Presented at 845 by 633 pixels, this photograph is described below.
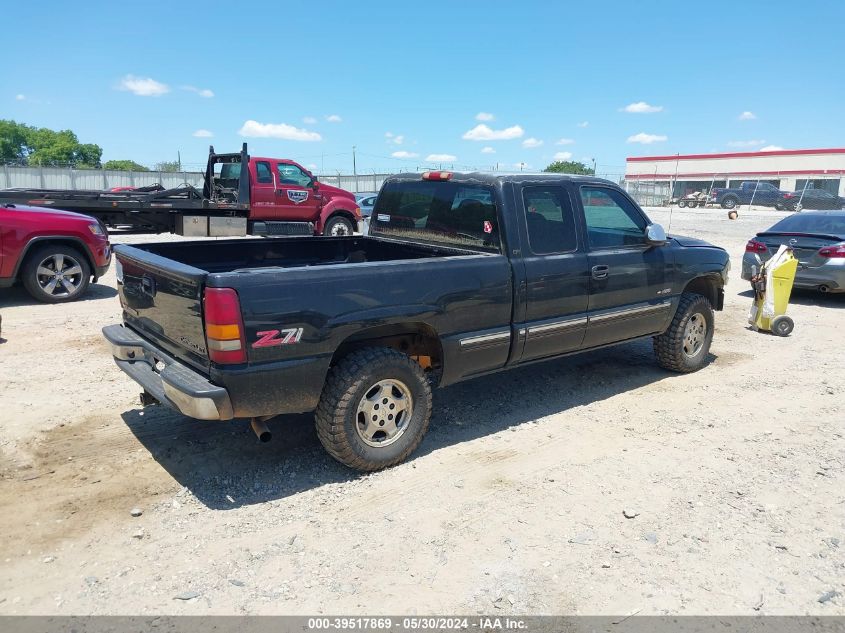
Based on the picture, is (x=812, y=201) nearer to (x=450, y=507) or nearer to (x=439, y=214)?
(x=439, y=214)

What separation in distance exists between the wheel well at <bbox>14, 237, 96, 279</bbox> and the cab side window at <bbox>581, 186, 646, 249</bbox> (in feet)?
22.9

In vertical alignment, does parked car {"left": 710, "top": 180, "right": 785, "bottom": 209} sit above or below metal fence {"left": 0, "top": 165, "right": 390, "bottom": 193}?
below

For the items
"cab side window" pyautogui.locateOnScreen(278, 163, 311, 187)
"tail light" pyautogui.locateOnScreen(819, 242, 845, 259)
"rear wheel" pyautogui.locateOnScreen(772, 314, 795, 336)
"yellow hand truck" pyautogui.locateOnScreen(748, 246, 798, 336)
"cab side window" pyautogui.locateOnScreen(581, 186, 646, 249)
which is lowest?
"rear wheel" pyautogui.locateOnScreen(772, 314, 795, 336)

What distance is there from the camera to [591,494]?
4004 mm

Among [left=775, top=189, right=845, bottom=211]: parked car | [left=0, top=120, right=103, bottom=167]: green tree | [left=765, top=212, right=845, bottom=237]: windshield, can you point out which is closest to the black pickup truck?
[left=765, top=212, right=845, bottom=237]: windshield

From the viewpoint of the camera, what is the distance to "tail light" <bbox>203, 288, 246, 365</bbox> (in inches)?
134

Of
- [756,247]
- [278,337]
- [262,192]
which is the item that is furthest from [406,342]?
[262,192]

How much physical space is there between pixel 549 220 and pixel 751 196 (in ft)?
134

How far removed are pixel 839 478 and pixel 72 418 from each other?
5472 mm

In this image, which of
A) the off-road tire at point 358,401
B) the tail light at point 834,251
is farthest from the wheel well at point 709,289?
the tail light at point 834,251

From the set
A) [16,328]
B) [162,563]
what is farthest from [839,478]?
[16,328]

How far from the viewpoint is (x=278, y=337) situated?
11.8 ft

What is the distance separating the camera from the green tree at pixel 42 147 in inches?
2889

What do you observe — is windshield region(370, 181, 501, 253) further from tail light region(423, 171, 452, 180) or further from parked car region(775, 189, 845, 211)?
parked car region(775, 189, 845, 211)
